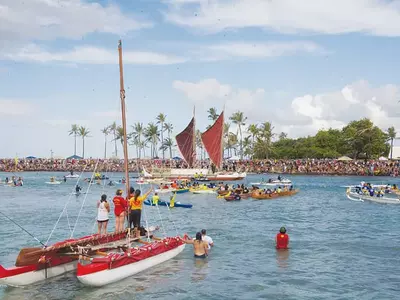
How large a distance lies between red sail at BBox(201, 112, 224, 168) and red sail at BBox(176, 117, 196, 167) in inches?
349

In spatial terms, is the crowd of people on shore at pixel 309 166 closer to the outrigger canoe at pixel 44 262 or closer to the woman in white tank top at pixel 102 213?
the woman in white tank top at pixel 102 213

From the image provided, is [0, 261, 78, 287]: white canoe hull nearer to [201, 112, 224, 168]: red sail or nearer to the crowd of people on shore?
[201, 112, 224, 168]: red sail

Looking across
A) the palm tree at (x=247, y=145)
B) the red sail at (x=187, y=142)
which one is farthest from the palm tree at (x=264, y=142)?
the red sail at (x=187, y=142)

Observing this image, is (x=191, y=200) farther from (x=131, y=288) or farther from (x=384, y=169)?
(x=384, y=169)

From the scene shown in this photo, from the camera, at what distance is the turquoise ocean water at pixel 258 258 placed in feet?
68.4

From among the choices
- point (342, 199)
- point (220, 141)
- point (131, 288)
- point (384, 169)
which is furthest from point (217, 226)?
point (384, 169)

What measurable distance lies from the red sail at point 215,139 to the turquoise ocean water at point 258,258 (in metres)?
45.0

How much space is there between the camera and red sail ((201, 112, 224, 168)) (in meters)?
A: 95.2

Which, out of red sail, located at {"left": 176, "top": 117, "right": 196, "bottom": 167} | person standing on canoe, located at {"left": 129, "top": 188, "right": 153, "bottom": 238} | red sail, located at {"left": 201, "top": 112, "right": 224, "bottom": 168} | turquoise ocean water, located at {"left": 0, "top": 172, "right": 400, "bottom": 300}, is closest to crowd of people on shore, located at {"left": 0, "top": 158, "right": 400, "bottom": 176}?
red sail, located at {"left": 176, "top": 117, "right": 196, "bottom": 167}

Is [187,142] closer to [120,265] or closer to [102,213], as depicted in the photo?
[102,213]

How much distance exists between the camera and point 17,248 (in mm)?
29469

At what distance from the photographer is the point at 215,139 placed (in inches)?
3812

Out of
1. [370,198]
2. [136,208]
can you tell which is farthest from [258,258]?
[370,198]

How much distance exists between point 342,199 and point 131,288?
48.9m
